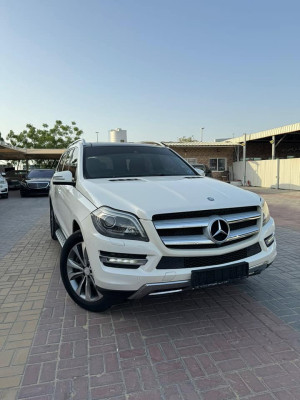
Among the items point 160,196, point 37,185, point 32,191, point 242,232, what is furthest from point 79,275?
point 32,191

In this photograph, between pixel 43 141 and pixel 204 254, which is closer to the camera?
pixel 204 254

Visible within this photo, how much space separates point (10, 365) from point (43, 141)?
42.8 meters

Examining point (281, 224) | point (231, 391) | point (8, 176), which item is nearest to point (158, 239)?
point (231, 391)

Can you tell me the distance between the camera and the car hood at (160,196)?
2555 mm

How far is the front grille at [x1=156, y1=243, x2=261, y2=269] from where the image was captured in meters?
2.49

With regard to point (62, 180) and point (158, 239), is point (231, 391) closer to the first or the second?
point (158, 239)

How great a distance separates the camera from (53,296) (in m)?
3.58

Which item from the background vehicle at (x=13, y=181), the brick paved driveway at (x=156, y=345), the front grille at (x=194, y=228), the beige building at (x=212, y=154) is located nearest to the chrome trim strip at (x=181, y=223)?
the front grille at (x=194, y=228)

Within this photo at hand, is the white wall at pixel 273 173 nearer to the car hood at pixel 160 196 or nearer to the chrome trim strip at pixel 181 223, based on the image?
the car hood at pixel 160 196

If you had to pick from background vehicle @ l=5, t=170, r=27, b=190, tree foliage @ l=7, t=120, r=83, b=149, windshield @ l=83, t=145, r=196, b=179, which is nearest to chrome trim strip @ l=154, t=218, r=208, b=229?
windshield @ l=83, t=145, r=196, b=179

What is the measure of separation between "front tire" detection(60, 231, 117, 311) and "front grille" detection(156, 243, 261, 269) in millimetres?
881

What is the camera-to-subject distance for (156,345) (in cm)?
259

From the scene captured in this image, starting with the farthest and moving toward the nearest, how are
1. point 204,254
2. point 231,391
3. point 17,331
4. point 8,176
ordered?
point 8,176, point 17,331, point 204,254, point 231,391

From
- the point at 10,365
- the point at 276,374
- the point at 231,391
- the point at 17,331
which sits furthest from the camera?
the point at 17,331
